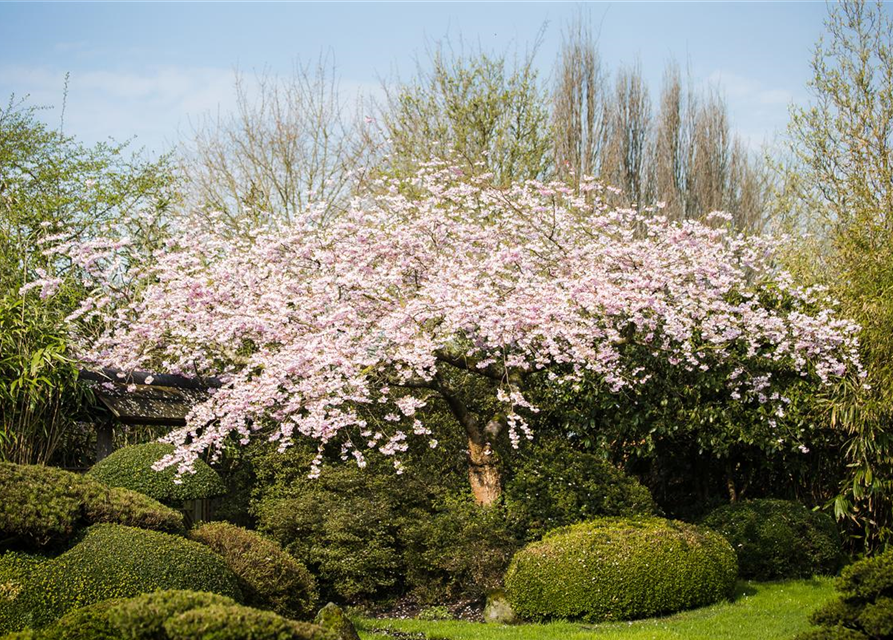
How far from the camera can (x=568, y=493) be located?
838 centimetres

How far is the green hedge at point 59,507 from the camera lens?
16.6 feet

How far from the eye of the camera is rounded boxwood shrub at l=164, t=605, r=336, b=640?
360cm

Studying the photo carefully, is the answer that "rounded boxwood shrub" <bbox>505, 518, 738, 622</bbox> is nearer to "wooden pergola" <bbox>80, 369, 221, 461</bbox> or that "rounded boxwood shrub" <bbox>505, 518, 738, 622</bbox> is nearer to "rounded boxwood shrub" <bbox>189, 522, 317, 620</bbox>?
"rounded boxwood shrub" <bbox>189, 522, 317, 620</bbox>

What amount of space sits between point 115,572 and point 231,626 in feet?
6.06

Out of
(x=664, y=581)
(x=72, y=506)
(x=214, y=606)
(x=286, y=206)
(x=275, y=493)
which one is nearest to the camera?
(x=214, y=606)

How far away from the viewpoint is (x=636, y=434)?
31.4ft

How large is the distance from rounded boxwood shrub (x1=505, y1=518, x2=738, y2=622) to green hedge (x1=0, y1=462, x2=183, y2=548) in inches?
120

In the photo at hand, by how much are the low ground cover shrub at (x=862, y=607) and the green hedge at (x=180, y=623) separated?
9.65 ft

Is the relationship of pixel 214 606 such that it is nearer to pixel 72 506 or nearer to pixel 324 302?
pixel 72 506

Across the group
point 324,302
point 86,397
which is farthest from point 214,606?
point 86,397

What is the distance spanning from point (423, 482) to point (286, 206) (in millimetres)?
8430

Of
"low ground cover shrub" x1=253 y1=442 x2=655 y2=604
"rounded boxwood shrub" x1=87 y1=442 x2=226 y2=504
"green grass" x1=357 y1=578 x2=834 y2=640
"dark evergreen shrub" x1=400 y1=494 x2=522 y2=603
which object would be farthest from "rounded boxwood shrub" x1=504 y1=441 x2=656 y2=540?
"rounded boxwood shrub" x1=87 y1=442 x2=226 y2=504

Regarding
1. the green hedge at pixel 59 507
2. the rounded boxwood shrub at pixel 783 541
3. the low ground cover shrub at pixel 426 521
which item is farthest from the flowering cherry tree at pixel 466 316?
the green hedge at pixel 59 507

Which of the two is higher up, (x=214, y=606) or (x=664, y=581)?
(x=214, y=606)
